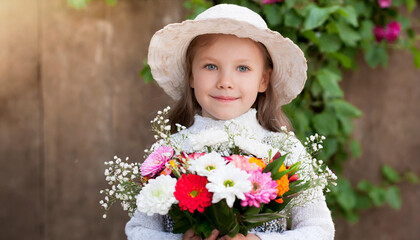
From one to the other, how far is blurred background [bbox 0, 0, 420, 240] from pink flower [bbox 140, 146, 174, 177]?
166 centimetres

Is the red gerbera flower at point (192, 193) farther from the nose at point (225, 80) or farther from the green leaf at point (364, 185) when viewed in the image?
the green leaf at point (364, 185)

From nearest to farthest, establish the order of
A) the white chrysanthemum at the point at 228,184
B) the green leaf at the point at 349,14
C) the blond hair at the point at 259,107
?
the white chrysanthemum at the point at 228,184 → the blond hair at the point at 259,107 → the green leaf at the point at 349,14

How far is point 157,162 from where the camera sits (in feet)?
5.39

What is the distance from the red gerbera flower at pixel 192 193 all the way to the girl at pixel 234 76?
21cm

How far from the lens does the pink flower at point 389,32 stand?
3226 mm

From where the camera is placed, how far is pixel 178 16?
3.33 meters

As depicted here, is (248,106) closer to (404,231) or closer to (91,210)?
(91,210)

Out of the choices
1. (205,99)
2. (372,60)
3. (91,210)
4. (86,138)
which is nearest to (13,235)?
(91,210)

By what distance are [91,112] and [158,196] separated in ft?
6.51

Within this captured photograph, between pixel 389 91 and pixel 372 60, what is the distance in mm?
268

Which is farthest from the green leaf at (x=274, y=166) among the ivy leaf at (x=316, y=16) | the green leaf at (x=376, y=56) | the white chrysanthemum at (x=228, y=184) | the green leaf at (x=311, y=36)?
the green leaf at (x=376, y=56)

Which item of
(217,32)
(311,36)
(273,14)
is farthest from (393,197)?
(217,32)

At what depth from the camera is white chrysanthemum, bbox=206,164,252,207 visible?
4.54ft

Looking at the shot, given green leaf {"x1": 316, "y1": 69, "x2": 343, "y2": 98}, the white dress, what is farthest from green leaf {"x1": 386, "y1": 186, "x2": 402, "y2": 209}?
the white dress
